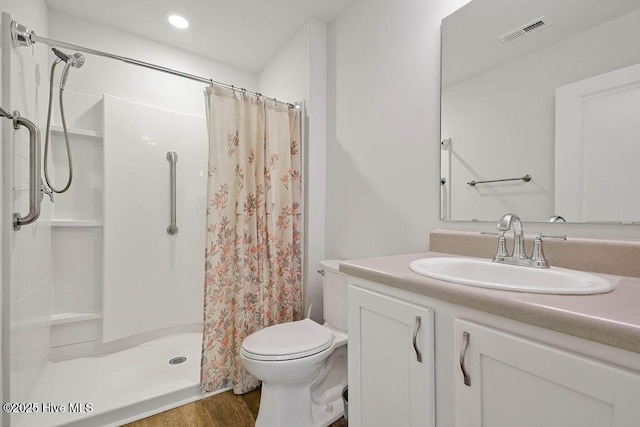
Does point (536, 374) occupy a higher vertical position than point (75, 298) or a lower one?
higher

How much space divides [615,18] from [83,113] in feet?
9.49

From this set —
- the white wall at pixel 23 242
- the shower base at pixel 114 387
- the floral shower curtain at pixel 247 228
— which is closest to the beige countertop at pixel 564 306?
the floral shower curtain at pixel 247 228

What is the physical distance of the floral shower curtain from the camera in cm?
169

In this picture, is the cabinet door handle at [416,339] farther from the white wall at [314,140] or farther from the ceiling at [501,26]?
the white wall at [314,140]

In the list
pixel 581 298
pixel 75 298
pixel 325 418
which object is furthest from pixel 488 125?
pixel 75 298

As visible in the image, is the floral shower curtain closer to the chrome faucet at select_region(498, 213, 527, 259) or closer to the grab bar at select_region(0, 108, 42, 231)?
→ the grab bar at select_region(0, 108, 42, 231)

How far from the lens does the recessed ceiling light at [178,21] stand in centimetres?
205

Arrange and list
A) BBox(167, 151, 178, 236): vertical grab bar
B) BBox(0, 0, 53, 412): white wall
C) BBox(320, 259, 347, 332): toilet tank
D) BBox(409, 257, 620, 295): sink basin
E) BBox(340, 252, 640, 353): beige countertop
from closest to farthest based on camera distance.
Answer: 1. BBox(340, 252, 640, 353): beige countertop
2. BBox(409, 257, 620, 295): sink basin
3. BBox(0, 0, 53, 412): white wall
4. BBox(320, 259, 347, 332): toilet tank
5. BBox(167, 151, 178, 236): vertical grab bar

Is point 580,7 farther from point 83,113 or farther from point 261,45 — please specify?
point 83,113

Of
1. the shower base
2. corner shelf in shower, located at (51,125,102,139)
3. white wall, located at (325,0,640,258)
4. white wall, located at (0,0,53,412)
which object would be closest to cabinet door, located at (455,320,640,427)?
white wall, located at (325,0,640,258)

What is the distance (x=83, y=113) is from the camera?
81.4 inches

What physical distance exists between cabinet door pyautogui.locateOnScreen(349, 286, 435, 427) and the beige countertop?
0.29 feet

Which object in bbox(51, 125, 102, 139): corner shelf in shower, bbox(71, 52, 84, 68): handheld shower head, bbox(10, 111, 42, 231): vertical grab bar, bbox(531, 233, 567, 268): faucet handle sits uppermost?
bbox(71, 52, 84, 68): handheld shower head

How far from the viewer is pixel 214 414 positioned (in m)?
1.53
